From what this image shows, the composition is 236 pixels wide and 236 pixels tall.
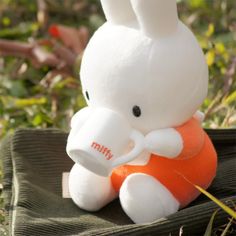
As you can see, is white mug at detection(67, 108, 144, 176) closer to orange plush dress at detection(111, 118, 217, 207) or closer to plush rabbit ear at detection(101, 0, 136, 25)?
orange plush dress at detection(111, 118, 217, 207)

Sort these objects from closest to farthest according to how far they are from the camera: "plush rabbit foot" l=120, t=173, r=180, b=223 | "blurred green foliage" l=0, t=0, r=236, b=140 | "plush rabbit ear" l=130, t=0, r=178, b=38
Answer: "plush rabbit ear" l=130, t=0, r=178, b=38, "plush rabbit foot" l=120, t=173, r=180, b=223, "blurred green foliage" l=0, t=0, r=236, b=140

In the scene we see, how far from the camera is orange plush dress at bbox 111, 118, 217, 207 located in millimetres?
1592

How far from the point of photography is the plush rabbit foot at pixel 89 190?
1687mm

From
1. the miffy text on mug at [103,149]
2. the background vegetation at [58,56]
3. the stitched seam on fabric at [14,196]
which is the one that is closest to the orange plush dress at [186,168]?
the miffy text on mug at [103,149]

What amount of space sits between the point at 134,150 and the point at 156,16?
31 centimetres

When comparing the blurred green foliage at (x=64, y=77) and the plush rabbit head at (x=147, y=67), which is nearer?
the plush rabbit head at (x=147, y=67)

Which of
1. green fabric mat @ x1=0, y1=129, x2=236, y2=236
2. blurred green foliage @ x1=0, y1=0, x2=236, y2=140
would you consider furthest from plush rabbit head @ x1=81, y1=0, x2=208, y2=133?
blurred green foliage @ x1=0, y1=0, x2=236, y2=140

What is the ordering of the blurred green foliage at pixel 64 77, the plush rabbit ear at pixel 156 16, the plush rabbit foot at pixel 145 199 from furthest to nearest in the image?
the blurred green foliage at pixel 64 77, the plush rabbit foot at pixel 145 199, the plush rabbit ear at pixel 156 16

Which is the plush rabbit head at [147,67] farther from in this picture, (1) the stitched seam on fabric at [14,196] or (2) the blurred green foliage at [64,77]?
(2) the blurred green foliage at [64,77]

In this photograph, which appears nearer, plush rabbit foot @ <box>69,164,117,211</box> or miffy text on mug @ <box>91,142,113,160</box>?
miffy text on mug @ <box>91,142,113,160</box>

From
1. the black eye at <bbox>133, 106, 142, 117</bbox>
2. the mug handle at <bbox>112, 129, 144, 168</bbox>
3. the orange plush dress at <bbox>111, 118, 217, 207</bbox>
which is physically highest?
the black eye at <bbox>133, 106, 142, 117</bbox>

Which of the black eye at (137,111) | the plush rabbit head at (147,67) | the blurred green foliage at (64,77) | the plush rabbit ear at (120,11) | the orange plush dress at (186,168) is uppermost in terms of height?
the plush rabbit ear at (120,11)

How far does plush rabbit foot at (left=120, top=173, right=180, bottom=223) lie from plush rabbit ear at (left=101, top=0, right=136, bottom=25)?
38 cm

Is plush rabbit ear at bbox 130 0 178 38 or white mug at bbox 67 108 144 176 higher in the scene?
plush rabbit ear at bbox 130 0 178 38
